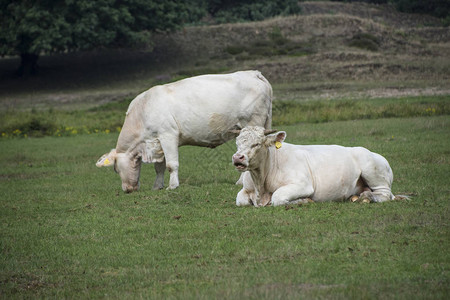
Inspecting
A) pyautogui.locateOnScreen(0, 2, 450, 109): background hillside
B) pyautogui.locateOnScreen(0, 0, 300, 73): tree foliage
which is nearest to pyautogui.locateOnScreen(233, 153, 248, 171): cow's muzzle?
pyautogui.locateOnScreen(0, 2, 450, 109): background hillside

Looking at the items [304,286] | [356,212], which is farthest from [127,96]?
[304,286]

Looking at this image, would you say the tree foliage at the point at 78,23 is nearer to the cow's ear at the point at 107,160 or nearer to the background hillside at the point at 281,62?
the background hillside at the point at 281,62

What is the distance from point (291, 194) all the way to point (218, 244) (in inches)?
104

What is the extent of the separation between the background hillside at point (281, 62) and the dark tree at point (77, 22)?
9.79 feet

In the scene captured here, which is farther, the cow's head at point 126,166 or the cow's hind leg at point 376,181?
the cow's head at point 126,166

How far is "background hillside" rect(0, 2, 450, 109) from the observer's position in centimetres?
3828

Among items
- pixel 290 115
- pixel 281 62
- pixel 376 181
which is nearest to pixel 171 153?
pixel 376 181

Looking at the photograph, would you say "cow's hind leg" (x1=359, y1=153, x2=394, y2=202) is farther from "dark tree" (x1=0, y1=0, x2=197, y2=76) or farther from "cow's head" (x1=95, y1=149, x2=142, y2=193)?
"dark tree" (x1=0, y1=0, x2=197, y2=76)

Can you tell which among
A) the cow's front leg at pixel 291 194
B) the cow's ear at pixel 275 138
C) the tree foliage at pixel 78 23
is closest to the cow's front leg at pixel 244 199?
the cow's front leg at pixel 291 194

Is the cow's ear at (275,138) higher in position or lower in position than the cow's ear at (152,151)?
higher

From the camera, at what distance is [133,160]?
601 inches

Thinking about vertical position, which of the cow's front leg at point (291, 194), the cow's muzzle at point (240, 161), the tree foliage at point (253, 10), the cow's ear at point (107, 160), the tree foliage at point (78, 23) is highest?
the cow's muzzle at point (240, 161)

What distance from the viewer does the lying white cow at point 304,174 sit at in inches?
448

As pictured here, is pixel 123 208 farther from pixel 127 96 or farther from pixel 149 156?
pixel 127 96
